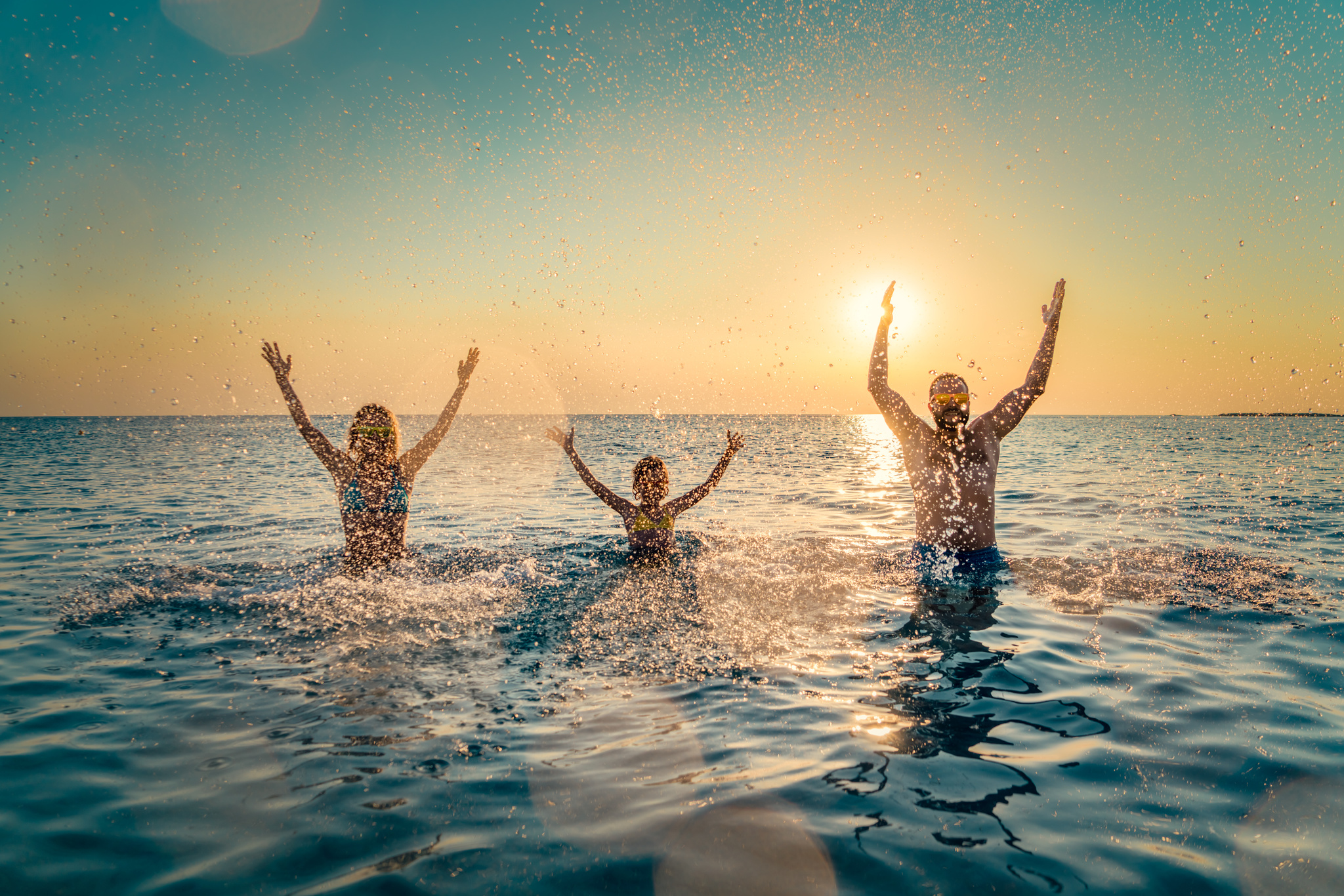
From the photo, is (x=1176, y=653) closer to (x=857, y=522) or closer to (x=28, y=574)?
(x=857, y=522)

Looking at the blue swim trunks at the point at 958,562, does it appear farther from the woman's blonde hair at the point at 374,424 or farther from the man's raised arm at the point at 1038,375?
the woman's blonde hair at the point at 374,424

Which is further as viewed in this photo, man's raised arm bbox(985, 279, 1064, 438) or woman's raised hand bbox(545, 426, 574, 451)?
woman's raised hand bbox(545, 426, 574, 451)

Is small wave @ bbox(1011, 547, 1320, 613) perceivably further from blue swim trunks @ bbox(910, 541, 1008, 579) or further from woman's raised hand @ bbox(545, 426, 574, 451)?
woman's raised hand @ bbox(545, 426, 574, 451)

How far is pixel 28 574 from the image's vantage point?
9.19 metres

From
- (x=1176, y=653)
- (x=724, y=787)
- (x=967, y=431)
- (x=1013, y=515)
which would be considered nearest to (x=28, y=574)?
(x=724, y=787)

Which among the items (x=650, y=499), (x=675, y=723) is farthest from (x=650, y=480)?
(x=675, y=723)

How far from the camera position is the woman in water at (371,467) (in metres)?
7.75

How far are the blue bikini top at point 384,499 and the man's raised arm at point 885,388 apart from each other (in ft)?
19.2

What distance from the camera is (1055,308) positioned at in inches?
276

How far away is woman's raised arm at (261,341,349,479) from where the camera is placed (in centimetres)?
770

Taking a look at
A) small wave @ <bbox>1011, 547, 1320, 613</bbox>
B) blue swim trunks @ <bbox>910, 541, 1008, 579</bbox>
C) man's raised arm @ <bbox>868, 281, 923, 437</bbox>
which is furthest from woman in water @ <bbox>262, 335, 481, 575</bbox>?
small wave @ <bbox>1011, 547, 1320, 613</bbox>

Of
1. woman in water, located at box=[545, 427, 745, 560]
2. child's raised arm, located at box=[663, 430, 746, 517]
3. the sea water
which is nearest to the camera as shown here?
the sea water

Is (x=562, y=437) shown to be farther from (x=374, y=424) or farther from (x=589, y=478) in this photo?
(x=374, y=424)

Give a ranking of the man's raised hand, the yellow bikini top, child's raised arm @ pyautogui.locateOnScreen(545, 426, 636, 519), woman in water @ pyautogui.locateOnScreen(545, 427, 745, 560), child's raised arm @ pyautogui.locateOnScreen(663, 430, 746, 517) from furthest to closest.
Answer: the yellow bikini top
child's raised arm @ pyautogui.locateOnScreen(663, 430, 746, 517)
woman in water @ pyautogui.locateOnScreen(545, 427, 745, 560)
child's raised arm @ pyautogui.locateOnScreen(545, 426, 636, 519)
the man's raised hand
